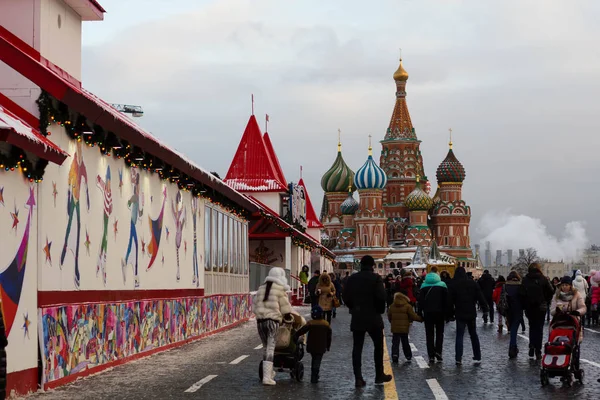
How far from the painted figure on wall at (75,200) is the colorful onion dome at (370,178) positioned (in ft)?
474

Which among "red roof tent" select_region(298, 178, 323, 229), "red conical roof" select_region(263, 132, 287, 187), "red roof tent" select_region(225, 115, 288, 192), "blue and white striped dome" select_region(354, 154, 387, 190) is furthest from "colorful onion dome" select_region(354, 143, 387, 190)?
"red roof tent" select_region(225, 115, 288, 192)

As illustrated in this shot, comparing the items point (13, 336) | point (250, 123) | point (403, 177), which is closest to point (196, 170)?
point (13, 336)

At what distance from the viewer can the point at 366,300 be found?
575 inches

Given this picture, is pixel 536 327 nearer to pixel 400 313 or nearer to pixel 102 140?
pixel 400 313

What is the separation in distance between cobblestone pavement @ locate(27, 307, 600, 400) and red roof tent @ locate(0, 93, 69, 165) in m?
2.90

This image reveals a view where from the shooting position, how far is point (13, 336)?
13.2m

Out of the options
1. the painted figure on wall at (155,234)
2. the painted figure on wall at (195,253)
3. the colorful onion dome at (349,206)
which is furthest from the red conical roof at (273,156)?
the colorful onion dome at (349,206)

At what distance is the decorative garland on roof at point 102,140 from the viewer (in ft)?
49.0

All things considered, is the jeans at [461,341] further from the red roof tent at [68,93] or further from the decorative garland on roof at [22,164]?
the decorative garland on roof at [22,164]

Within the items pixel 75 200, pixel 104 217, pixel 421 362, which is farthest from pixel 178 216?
pixel 75 200

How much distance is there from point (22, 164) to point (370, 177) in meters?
148

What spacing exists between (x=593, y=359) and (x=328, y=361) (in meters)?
4.75

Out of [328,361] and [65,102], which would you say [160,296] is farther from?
[65,102]

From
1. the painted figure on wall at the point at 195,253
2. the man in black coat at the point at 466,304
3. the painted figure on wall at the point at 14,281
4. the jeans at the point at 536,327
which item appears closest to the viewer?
the painted figure on wall at the point at 14,281
